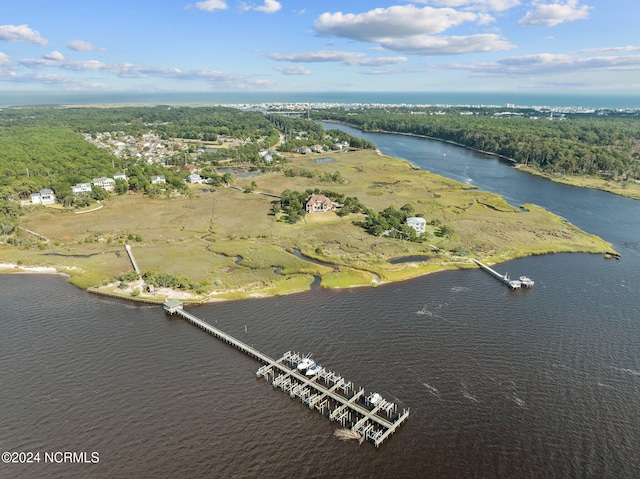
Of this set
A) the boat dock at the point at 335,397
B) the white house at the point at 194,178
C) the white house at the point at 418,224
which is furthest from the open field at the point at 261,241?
the boat dock at the point at 335,397

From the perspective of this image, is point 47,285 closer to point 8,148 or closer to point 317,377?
point 317,377

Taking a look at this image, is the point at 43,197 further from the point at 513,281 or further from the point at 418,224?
the point at 513,281

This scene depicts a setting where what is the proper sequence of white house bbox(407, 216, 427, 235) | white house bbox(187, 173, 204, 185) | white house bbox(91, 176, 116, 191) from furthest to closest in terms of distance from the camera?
1. white house bbox(187, 173, 204, 185)
2. white house bbox(91, 176, 116, 191)
3. white house bbox(407, 216, 427, 235)

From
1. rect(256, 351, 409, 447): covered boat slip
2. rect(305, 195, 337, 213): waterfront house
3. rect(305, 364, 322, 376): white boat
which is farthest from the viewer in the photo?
rect(305, 195, 337, 213): waterfront house

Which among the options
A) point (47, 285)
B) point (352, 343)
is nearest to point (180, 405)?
point (352, 343)

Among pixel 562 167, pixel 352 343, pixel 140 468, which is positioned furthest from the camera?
pixel 562 167

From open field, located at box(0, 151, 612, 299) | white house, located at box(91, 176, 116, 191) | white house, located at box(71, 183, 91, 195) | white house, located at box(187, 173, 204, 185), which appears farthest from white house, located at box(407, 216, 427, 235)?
white house, located at box(71, 183, 91, 195)

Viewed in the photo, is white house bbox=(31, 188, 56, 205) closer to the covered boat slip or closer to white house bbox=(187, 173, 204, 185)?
white house bbox=(187, 173, 204, 185)
